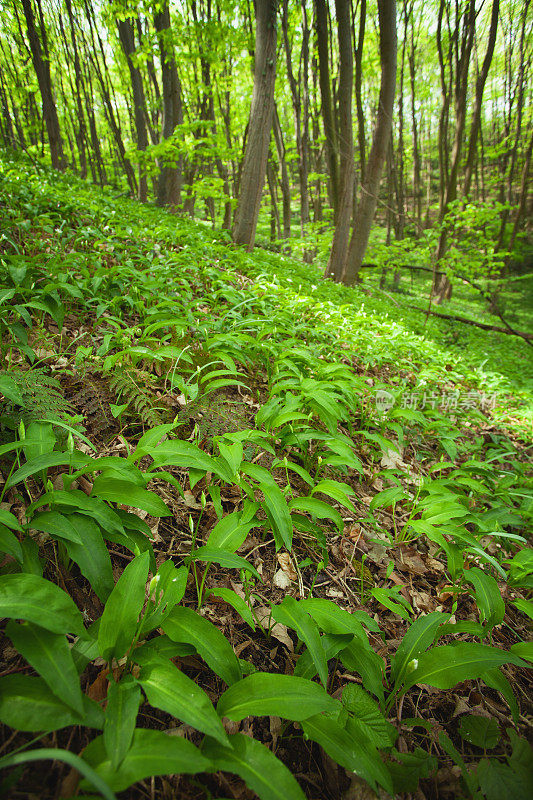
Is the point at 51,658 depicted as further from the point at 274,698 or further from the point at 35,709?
the point at 274,698

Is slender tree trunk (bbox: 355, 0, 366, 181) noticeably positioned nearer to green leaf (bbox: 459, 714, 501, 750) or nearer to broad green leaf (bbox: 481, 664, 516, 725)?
broad green leaf (bbox: 481, 664, 516, 725)

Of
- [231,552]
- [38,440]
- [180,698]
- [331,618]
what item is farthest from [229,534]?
[38,440]

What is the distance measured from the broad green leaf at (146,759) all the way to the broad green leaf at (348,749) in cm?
39

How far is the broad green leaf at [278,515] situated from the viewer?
1332 mm

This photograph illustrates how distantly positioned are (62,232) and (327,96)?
728cm

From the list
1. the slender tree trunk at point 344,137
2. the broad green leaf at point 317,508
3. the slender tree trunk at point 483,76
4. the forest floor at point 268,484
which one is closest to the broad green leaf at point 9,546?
the forest floor at point 268,484

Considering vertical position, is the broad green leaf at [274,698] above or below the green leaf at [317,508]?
below

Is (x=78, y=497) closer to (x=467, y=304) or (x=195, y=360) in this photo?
(x=195, y=360)

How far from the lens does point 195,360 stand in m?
2.44

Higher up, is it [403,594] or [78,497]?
[78,497]

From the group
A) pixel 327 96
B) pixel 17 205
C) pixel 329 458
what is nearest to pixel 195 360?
pixel 329 458

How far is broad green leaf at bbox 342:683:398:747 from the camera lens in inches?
40.7

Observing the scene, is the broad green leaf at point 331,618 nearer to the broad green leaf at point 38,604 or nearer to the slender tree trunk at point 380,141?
the broad green leaf at point 38,604

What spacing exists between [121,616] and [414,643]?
3.40 feet
